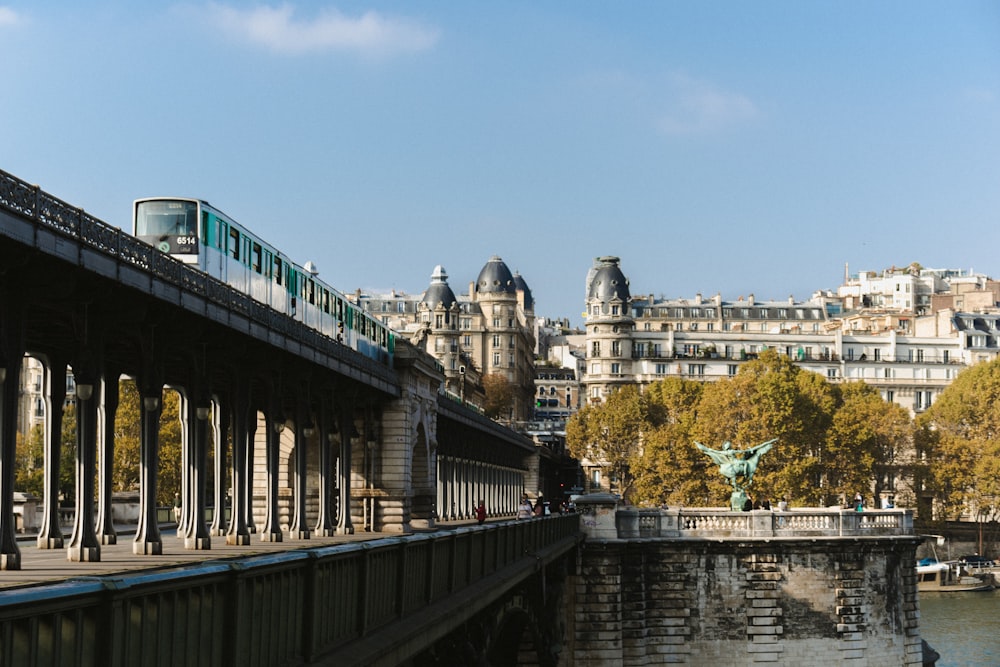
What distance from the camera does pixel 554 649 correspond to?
144 ft

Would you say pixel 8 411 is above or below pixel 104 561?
above

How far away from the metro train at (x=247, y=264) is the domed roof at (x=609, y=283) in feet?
405

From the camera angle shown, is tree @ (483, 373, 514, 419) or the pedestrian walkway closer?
the pedestrian walkway

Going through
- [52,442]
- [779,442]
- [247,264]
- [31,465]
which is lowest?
[52,442]

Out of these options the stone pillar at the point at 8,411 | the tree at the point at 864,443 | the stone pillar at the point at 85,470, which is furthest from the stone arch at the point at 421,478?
the tree at the point at 864,443

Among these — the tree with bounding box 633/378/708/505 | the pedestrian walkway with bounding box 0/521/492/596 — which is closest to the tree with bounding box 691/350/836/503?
the tree with bounding box 633/378/708/505

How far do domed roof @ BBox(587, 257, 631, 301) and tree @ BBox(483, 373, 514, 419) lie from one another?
A: 54.8ft

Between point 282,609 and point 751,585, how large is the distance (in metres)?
51.3

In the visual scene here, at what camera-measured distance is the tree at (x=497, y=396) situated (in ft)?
616

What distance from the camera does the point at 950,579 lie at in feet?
340

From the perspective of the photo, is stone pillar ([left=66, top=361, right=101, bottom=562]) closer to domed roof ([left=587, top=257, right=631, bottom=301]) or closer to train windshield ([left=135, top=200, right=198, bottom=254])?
train windshield ([left=135, top=200, right=198, bottom=254])

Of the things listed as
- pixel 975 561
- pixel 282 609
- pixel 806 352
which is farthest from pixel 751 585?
pixel 806 352

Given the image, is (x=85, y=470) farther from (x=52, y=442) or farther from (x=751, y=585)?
(x=751, y=585)

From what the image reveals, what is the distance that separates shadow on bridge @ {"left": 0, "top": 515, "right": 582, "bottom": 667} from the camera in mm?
8797
